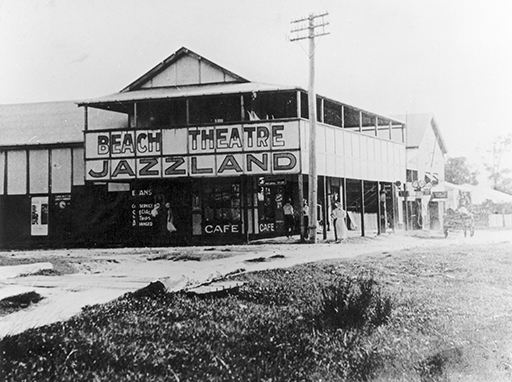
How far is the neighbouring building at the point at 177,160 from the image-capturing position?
3.60 m

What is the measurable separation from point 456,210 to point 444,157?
58 centimetres

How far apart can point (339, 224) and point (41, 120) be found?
8.65ft

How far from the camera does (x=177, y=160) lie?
12.8 ft

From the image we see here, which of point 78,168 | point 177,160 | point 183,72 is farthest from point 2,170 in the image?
point 183,72

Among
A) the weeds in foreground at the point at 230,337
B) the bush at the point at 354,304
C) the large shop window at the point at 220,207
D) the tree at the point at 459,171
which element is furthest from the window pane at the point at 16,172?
the tree at the point at 459,171

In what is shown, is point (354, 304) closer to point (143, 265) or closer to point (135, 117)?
point (143, 265)

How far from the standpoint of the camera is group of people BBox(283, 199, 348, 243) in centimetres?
400

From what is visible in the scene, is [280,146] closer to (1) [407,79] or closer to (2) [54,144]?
(1) [407,79]

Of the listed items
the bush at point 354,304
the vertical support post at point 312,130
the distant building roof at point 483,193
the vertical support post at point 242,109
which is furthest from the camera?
the vertical support post at point 242,109

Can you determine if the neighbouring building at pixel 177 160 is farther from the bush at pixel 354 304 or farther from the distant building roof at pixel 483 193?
the bush at pixel 354 304

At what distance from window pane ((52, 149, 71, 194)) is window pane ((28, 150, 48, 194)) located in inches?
2.8

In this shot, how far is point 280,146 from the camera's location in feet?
15.7

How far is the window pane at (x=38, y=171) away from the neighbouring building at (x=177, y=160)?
0.01m

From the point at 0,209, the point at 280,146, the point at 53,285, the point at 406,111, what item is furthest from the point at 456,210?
the point at 0,209
